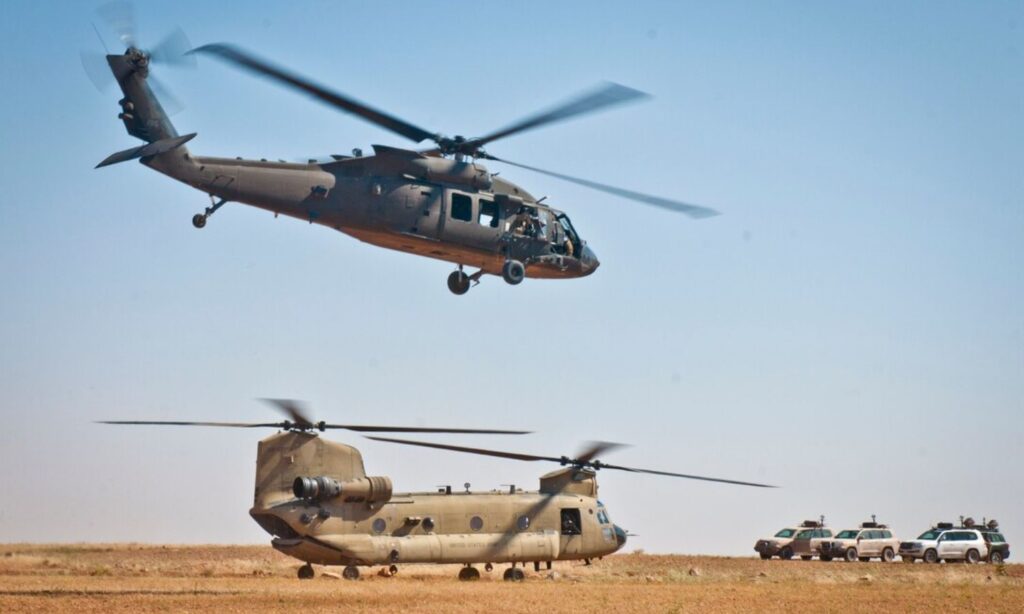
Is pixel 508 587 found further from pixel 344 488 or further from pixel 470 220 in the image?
pixel 470 220

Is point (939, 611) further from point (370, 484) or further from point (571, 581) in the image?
point (370, 484)

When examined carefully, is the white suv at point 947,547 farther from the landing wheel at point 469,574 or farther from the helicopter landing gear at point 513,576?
the landing wheel at point 469,574

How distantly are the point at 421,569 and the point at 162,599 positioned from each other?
14.1 metres

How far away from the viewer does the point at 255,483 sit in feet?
98.8

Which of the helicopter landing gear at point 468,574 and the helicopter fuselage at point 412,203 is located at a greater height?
the helicopter fuselage at point 412,203

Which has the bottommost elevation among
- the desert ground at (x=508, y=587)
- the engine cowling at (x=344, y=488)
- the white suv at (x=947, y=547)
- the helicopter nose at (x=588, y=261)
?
the desert ground at (x=508, y=587)

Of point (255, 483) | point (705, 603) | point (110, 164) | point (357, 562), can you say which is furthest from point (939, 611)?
point (110, 164)

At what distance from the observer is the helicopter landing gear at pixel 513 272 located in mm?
31438

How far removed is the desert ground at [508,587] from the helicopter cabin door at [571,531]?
0.89 m

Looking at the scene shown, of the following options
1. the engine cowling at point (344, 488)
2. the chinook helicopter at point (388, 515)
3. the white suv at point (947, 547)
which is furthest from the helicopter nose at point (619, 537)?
the white suv at point (947, 547)

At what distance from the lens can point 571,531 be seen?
34031mm

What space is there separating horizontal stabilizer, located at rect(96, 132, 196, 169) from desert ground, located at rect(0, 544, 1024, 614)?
8758mm

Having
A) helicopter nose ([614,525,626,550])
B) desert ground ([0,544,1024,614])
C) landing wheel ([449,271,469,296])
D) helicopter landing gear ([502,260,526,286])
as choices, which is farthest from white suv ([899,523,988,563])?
landing wheel ([449,271,469,296])

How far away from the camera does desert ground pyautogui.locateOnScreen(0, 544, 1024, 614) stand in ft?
79.9
